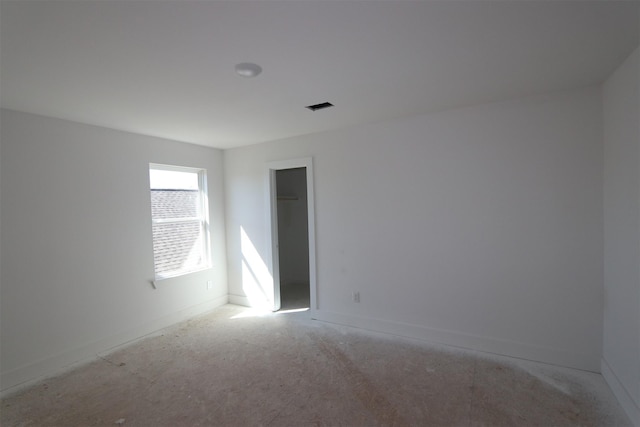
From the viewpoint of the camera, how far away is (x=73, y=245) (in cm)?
305

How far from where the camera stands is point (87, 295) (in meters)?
3.15

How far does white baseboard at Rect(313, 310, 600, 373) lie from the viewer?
8.64 ft

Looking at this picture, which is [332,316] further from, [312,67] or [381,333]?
[312,67]

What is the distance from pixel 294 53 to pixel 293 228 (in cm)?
439

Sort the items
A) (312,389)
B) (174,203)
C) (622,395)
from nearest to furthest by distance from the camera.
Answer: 1. (622,395)
2. (312,389)
3. (174,203)

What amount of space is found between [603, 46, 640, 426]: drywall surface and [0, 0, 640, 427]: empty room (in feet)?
0.07

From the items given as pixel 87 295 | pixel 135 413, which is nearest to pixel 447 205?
pixel 135 413

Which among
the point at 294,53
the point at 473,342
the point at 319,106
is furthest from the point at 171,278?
the point at 473,342

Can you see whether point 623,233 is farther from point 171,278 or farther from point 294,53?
point 171,278

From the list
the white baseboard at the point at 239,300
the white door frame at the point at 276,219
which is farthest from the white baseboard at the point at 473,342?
the white baseboard at the point at 239,300

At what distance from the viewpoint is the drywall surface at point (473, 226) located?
2598mm

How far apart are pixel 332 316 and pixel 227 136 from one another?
2.65m

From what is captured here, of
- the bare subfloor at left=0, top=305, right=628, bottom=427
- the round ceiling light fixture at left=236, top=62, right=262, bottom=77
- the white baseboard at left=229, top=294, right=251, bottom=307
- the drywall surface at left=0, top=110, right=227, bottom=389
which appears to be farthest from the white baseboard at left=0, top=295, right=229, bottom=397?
the round ceiling light fixture at left=236, top=62, right=262, bottom=77

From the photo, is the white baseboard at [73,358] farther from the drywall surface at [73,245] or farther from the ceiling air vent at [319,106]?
the ceiling air vent at [319,106]
